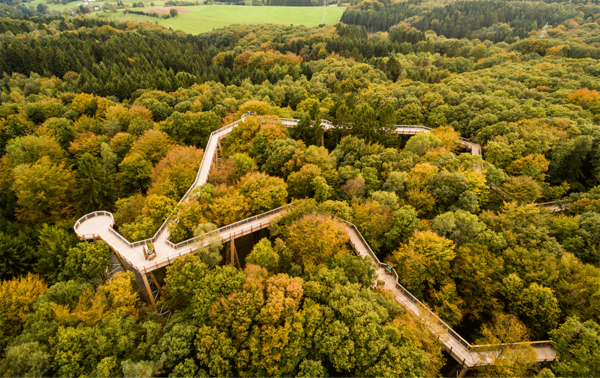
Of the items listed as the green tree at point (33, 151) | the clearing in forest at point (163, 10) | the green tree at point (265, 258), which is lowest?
the green tree at point (265, 258)

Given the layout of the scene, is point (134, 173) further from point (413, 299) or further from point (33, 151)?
point (413, 299)

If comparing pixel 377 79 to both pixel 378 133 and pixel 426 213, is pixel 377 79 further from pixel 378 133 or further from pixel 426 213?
pixel 426 213

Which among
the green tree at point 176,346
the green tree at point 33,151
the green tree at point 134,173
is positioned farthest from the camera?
the green tree at point 33,151

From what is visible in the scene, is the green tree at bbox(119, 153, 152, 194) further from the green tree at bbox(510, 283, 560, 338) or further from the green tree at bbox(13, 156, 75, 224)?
the green tree at bbox(510, 283, 560, 338)

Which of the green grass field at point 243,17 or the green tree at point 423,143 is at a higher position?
the green grass field at point 243,17

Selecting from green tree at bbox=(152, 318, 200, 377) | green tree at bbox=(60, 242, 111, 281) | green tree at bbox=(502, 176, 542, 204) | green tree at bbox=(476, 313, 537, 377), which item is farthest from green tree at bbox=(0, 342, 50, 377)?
green tree at bbox=(502, 176, 542, 204)

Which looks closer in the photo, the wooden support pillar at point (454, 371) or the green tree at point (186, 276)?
the wooden support pillar at point (454, 371)

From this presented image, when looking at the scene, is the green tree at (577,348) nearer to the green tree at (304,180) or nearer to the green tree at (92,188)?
the green tree at (304,180)

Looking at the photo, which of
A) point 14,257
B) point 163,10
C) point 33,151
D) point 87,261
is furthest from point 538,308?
point 163,10

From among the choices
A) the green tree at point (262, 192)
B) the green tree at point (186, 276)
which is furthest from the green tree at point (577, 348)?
the green tree at point (186, 276)
